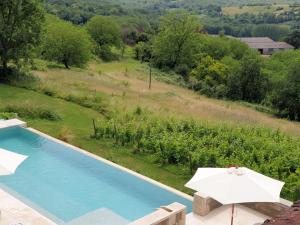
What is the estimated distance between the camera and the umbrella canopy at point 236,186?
8586mm

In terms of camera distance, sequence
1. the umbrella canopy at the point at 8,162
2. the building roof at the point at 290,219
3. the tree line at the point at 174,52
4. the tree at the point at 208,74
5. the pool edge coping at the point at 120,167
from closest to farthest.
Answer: the building roof at the point at 290,219 < the umbrella canopy at the point at 8,162 < the pool edge coping at the point at 120,167 < the tree line at the point at 174,52 < the tree at the point at 208,74

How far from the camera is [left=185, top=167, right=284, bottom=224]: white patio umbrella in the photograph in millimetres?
8586

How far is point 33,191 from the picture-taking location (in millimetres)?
12172

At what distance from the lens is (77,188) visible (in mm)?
12664

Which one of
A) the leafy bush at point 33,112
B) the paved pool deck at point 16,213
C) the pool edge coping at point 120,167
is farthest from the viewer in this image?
the leafy bush at point 33,112

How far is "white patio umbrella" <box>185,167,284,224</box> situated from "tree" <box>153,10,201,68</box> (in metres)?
48.1

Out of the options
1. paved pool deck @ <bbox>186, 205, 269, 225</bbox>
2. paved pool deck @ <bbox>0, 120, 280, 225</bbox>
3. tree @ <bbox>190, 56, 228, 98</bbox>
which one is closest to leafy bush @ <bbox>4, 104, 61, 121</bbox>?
paved pool deck @ <bbox>0, 120, 280, 225</bbox>

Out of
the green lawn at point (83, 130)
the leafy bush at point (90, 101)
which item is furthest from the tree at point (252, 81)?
the green lawn at point (83, 130)

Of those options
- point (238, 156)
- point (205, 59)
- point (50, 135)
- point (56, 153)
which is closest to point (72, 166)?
point (56, 153)

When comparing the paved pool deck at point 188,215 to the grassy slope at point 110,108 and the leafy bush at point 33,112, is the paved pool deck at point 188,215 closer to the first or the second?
the grassy slope at point 110,108

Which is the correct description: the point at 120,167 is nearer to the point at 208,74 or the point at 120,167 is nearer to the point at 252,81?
the point at 252,81

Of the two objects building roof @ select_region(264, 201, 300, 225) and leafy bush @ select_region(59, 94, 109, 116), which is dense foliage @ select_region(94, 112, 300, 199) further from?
building roof @ select_region(264, 201, 300, 225)

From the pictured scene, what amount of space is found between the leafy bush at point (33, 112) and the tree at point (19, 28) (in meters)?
7.33

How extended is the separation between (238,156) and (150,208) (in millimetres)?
4136
